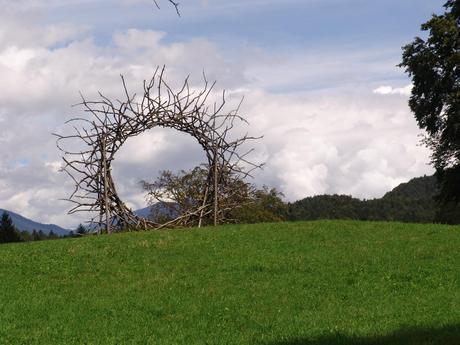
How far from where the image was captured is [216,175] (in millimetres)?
26297

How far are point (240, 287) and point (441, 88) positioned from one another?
2594 cm

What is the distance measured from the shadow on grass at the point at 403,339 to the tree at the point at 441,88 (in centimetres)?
2633

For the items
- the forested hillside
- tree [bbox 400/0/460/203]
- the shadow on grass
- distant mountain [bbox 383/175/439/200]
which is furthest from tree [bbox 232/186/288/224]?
distant mountain [bbox 383/175/439/200]

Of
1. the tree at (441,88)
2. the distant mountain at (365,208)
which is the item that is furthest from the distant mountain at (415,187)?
the tree at (441,88)

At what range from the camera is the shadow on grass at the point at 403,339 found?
9648 mm

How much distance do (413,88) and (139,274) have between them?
26454 millimetres

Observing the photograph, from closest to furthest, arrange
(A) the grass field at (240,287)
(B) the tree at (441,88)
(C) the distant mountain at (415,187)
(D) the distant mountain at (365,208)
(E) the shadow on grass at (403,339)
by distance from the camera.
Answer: (E) the shadow on grass at (403,339) → (A) the grass field at (240,287) → (B) the tree at (441,88) → (D) the distant mountain at (365,208) → (C) the distant mountain at (415,187)

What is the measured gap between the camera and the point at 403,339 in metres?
9.91

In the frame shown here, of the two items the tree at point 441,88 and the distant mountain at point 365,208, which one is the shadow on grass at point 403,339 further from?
the distant mountain at point 365,208

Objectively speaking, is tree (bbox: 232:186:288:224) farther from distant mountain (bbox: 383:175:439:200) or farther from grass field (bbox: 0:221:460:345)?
distant mountain (bbox: 383:175:439:200)

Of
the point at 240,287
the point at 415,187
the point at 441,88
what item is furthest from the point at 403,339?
the point at 415,187

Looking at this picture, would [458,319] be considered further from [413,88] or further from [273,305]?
[413,88]

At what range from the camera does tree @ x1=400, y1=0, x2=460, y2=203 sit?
35.7 m

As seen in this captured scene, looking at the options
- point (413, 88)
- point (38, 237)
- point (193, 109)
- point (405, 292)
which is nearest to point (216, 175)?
point (193, 109)
